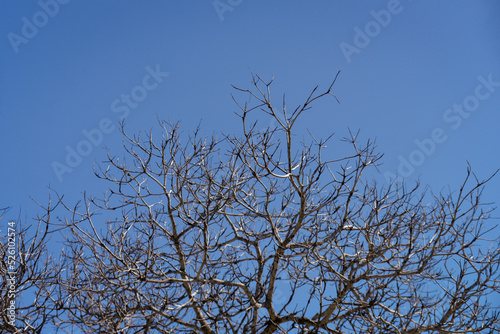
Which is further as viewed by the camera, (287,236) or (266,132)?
(287,236)

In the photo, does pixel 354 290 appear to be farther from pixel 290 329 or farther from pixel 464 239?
pixel 464 239

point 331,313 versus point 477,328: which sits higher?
point 331,313

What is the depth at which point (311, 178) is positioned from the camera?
228 inches

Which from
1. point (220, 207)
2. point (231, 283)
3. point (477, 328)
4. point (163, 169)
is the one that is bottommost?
point (477, 328)

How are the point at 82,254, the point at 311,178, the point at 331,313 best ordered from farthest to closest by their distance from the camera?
the point at 82,254 < the point at 331,313 < the point at 311,178

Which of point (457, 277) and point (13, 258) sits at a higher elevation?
point (13, 258)

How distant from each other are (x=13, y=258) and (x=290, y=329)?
10.5 feet

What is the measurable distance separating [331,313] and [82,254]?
3.05 metres

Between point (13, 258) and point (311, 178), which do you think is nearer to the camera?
point (311, 178)

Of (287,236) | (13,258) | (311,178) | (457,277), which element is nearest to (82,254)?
(13,258)

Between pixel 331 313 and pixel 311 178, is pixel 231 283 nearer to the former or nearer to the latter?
pixel 331 313

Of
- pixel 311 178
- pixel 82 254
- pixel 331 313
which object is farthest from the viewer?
pixel 82 254

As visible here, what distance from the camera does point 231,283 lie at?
651 centimetres

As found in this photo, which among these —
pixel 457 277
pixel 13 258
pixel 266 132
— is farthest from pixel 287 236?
pixel 13 258
